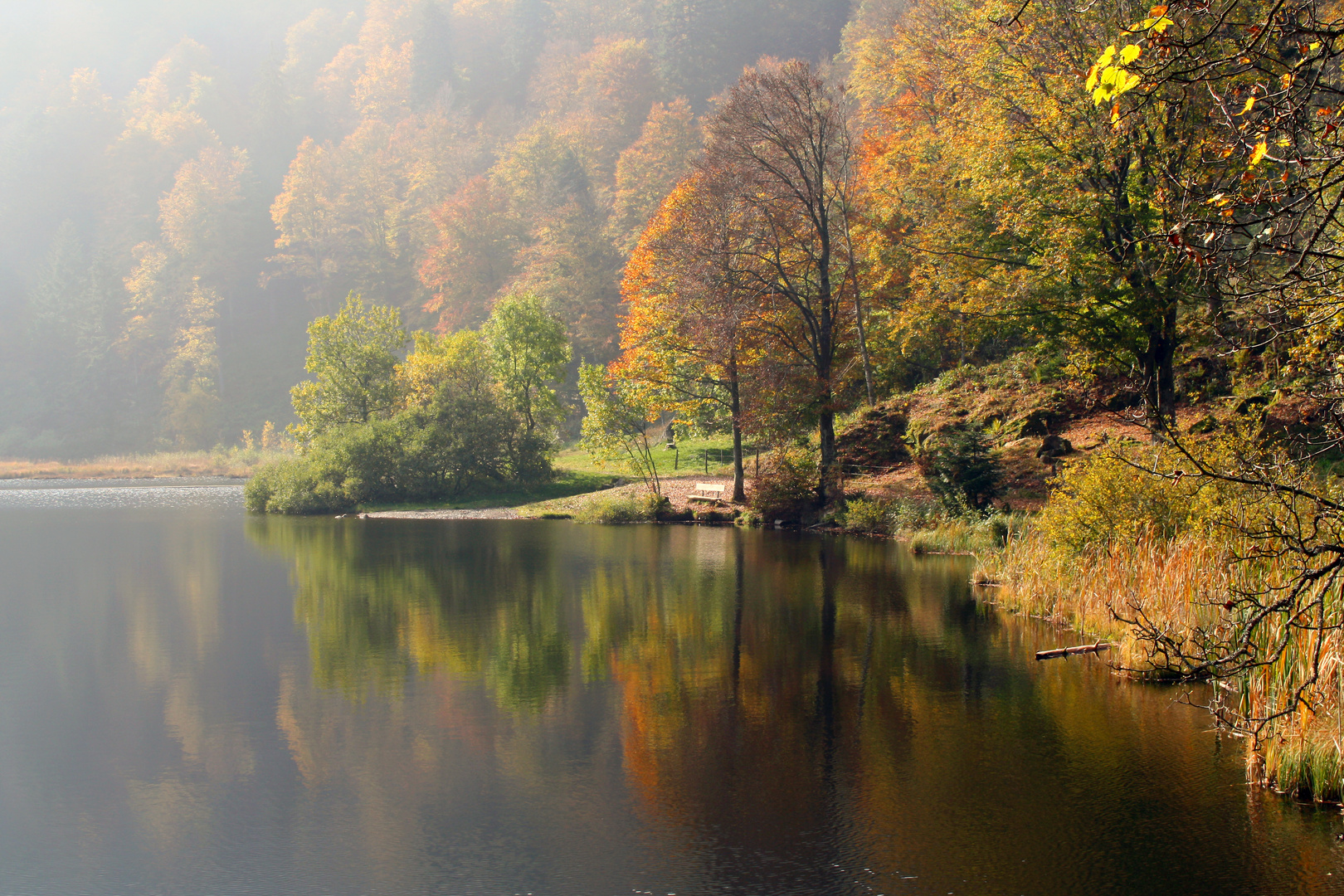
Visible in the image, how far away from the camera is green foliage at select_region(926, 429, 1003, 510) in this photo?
23500 mm

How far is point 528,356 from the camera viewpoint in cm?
4116

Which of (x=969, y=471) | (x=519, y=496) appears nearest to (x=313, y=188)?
(x=519, y=496)

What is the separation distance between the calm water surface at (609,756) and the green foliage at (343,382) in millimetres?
24705

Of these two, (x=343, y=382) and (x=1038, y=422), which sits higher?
(x=343, y=382)

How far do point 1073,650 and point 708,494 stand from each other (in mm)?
20300

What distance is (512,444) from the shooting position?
3941 cm

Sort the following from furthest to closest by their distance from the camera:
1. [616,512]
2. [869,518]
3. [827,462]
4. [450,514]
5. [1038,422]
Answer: [450,514] < [616,512] < [827,462] < [869,518] < [1038,422]

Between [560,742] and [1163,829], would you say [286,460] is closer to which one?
[560,742]

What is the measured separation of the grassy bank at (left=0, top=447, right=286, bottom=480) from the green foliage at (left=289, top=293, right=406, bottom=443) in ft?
64.2

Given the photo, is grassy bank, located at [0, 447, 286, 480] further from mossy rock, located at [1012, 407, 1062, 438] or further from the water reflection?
the water reflection

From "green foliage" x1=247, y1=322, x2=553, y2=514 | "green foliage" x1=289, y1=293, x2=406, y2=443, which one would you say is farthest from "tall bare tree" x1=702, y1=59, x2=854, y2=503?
"green foliage" x1=289, y1=293, x2=406, y2=443

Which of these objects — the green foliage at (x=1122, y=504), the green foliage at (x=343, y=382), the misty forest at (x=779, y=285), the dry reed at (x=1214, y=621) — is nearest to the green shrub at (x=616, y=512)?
the misty forest at (x=779, y=285)

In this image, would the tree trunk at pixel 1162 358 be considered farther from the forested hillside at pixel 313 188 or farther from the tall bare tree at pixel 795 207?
the forested hillside at pixel 313 188

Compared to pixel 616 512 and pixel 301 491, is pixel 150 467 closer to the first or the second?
pixel 301 491
